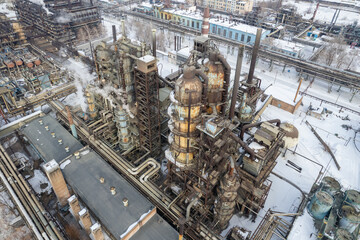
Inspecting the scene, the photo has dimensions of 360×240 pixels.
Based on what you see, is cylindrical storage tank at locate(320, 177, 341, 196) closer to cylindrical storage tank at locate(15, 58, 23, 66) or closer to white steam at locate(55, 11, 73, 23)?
cylindrical storage tank at locate(15, 58, 23, 66)

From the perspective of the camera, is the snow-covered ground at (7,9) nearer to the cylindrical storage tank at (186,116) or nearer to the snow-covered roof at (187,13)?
the snow-covered roof at (187,13)

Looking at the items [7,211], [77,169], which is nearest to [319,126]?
[77,169]

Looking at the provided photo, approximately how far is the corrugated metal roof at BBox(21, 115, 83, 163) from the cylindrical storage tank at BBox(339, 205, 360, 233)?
3125cm

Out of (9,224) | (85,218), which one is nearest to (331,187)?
(85,218)

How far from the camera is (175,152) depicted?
23984 millimetres

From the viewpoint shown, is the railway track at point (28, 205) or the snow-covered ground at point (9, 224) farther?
the snow-covered ground at point (9, 224)

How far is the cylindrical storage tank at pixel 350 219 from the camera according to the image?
23766 millimetres

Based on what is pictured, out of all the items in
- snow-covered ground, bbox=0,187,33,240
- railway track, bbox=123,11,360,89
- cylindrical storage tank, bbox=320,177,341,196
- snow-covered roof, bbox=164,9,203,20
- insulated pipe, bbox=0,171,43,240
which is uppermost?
snow-covered roof, bbox=164,9,203,20

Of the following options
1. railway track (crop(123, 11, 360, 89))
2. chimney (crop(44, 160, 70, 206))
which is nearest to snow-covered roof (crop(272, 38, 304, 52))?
railway track (crop(123, 11, 360, 89))

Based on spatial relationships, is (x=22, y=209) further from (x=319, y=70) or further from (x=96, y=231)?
(x=319, y=70)

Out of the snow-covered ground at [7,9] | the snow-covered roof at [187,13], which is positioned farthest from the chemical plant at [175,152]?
the snow-covered ground at [7,9]

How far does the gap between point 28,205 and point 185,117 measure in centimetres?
1985

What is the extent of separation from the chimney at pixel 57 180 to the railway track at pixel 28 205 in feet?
6.66

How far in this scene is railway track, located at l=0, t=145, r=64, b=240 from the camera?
76.4ft
